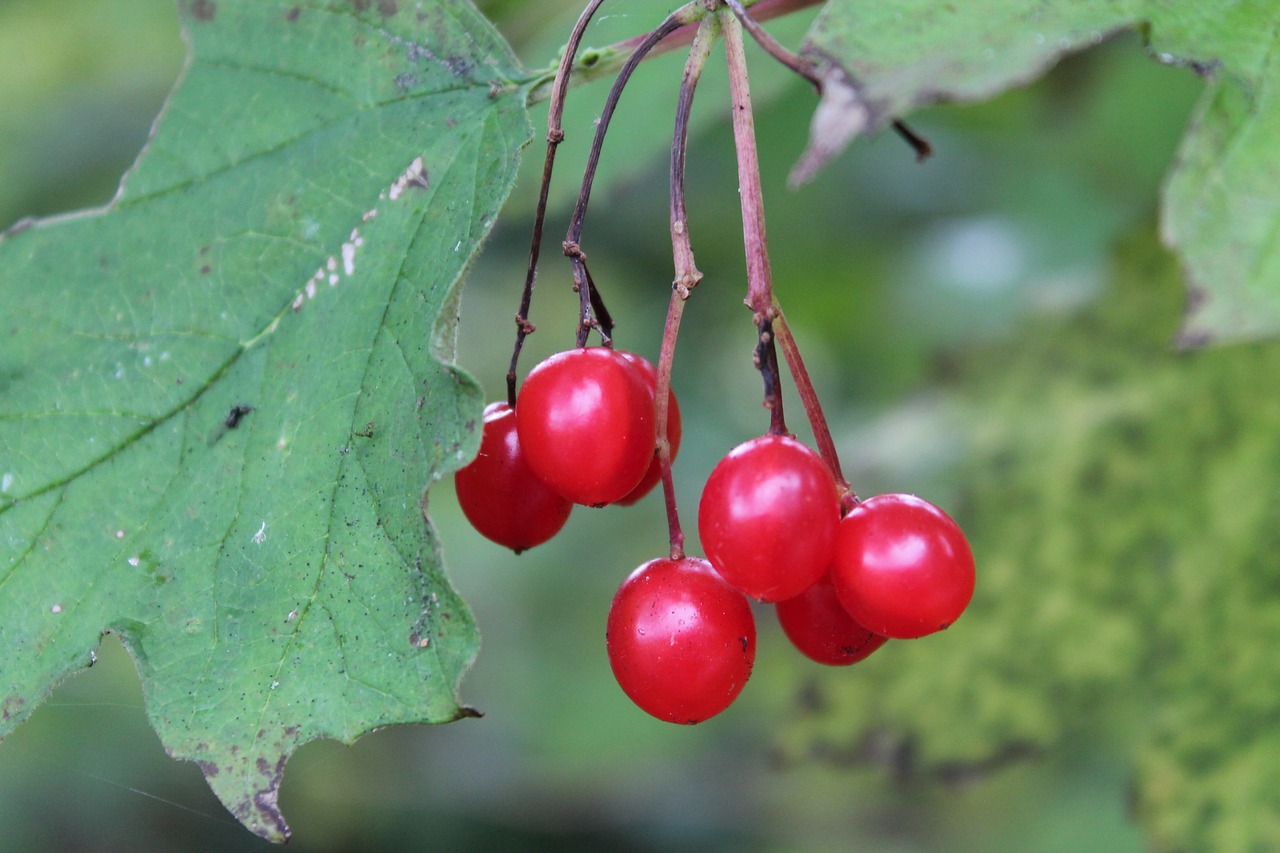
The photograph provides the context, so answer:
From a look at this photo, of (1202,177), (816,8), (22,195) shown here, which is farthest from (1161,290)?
(22,195)

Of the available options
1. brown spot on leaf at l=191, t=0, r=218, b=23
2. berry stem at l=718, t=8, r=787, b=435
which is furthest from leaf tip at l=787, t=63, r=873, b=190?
→ brown spot on leaf at l=191, t=0, r=218, b=23

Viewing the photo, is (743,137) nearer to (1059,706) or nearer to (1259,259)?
(1259,259)

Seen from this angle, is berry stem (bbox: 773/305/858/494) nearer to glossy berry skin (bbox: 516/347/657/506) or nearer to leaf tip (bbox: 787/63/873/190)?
glossy berry skin (bbox: 516/347/657/506)

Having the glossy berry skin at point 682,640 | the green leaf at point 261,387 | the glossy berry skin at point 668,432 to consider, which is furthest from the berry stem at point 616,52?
the glossy berry skin at point 682,640

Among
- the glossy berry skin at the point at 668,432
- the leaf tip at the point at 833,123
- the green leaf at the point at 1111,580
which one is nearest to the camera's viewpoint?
the leaf tip at the point at 833,123

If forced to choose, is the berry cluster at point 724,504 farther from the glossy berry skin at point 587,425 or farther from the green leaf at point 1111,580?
the green leaf at point 1111,580
